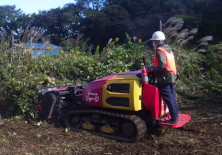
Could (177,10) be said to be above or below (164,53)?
above

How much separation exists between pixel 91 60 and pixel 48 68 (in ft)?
4.25

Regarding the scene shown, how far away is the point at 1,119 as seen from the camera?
730 centimetres

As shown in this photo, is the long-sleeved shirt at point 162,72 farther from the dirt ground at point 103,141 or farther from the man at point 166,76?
the dirt ground at point 103,141


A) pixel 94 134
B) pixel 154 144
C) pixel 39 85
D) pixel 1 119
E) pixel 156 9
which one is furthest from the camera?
pixel 156 9

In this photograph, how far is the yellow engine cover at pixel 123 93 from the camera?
539cm

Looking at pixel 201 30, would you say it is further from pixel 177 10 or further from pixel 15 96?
pixel 15 96

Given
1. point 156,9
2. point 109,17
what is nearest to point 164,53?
point 156,9

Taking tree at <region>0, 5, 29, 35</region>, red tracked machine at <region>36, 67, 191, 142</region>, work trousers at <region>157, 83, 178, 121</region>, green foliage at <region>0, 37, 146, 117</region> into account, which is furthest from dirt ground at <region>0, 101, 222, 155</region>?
tree at <region>0, 5, 29, 35</region>

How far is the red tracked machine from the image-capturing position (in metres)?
5.41

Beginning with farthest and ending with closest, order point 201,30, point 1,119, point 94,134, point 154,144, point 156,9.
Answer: point 156,9
point 201,30
point 1,119
point 94,134
point 154,144

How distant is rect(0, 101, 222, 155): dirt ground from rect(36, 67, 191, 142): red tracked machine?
0.72ft

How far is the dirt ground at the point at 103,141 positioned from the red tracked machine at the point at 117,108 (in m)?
0.22

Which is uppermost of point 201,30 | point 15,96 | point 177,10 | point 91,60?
point 177,10

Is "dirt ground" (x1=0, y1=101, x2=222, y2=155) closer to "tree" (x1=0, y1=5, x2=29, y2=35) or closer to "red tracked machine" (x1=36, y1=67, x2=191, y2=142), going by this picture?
"red tracked machine" (x1=36, y1=67, x2=191, y2=142)
